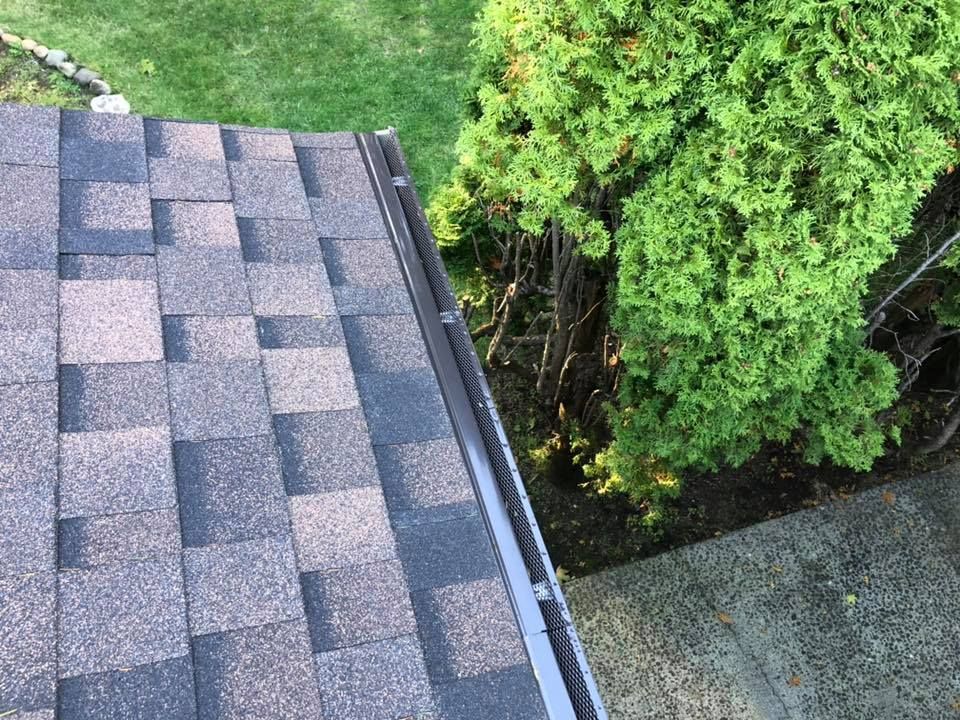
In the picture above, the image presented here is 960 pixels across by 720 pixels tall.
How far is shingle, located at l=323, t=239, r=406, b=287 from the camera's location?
11.4ft

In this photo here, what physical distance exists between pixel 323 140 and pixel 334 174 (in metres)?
0.30

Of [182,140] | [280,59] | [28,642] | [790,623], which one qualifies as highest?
[182,140]

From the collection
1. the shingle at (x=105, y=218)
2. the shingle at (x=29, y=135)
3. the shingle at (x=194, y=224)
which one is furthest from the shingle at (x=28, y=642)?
the shingle at (x=29, y=135)

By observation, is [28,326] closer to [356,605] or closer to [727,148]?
[356,605]

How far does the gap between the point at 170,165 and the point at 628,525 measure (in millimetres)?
3933

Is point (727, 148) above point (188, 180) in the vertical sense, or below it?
above

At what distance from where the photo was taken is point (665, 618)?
5.31m

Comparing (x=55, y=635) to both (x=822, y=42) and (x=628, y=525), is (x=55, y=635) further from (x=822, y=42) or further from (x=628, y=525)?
(x=628, y=525)

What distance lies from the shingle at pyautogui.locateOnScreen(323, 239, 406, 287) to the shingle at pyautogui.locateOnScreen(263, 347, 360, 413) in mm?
446

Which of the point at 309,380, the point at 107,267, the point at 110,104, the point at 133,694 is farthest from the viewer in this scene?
the point at 110,104

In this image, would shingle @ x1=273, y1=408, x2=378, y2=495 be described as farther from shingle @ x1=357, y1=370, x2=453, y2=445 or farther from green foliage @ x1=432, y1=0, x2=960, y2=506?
green foliage @ x1=432, y1=0, x2=960, y2=506

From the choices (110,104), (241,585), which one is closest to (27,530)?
(241,585)

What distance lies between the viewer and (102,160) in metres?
3.50

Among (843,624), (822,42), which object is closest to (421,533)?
(822,42)
